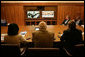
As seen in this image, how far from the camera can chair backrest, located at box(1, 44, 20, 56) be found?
227cm

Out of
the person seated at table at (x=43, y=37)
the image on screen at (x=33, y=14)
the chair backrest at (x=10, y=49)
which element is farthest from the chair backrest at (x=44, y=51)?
the image on screen at (x=33, y=14)

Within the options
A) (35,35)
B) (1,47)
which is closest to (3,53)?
(1,47)

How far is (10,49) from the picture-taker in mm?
2299

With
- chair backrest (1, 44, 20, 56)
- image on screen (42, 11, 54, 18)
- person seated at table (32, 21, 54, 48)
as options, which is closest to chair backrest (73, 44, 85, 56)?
person seated at table (32, 21, 54, 48)

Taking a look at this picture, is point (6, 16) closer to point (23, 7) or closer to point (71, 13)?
point (23, 7)

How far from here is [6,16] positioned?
8711 millimetres

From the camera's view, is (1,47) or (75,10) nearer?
(1,47)

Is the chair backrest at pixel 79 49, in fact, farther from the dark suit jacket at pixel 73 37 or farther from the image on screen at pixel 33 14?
the image on screen at pixel 33 14

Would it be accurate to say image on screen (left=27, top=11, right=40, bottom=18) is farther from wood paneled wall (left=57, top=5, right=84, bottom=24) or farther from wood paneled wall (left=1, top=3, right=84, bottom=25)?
wood paneled wall (left=57, top=5, right=84, bottom=24)

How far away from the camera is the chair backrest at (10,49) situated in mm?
2266

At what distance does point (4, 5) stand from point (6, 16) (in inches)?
27.2

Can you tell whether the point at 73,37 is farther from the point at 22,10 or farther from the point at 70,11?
the point at 22,10

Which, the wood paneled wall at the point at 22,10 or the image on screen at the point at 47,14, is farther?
the image on screen at the point at 47,14

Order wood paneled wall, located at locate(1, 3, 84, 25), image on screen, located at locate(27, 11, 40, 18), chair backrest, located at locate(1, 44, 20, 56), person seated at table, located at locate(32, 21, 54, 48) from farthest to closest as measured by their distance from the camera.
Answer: image on screen, located at locate(27, 11, 40, 18)
wood paneled wall, located at locate(1, 3, 84, 25)
person seated at table, located at locate(32, 21, 54, 48)
chair backrest, located at locate(1, 44, 20, 56)
